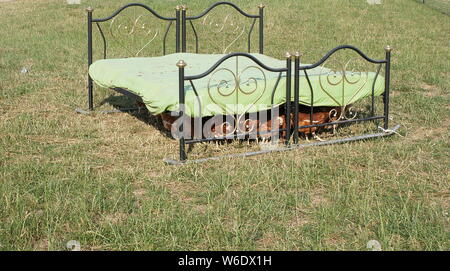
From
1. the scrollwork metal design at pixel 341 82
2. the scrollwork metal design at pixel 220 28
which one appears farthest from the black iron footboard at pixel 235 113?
the scrollwork metal design at pixel 220 28

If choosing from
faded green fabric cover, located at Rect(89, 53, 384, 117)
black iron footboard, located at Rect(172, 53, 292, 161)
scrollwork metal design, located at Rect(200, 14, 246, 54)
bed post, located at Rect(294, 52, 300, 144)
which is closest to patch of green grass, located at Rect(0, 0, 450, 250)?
black iron footboard, located at Rect(172, 53, 292, 161)

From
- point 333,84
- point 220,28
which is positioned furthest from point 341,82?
point 220,28

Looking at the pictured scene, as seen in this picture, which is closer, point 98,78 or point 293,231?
point 293,231

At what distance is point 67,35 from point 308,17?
579 cm

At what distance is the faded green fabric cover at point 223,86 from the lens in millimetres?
6750

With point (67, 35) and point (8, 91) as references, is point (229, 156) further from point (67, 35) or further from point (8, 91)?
point (67, 35)

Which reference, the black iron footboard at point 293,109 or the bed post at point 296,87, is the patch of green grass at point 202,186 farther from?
the bed post at point 296,87

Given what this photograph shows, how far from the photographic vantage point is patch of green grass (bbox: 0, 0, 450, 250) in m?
4.80

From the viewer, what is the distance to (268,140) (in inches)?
294

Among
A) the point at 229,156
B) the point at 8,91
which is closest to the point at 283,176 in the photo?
the point at 229,156

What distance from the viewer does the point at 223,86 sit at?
6867mm

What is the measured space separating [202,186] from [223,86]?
1339 mm

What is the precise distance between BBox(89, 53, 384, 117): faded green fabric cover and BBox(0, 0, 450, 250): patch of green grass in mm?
526

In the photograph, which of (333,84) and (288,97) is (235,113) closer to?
(288,97)
